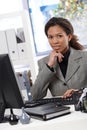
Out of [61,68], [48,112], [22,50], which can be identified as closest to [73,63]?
[61,68]

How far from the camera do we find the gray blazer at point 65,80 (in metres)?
2.28

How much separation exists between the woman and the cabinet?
456 mm

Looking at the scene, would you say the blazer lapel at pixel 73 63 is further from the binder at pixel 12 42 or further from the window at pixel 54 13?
the window at pixel 54 13

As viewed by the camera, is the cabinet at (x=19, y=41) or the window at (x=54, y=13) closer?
the cabinet at (x=19, y=41)

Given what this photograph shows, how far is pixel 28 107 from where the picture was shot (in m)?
1.57

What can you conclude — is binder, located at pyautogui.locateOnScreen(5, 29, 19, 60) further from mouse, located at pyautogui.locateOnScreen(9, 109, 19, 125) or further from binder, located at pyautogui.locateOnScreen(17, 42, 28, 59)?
mouse, located at pyautogui.locateOnScreen(9, 109, 19, 125)

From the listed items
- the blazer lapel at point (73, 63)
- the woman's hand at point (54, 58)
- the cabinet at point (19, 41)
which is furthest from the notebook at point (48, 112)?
the cabinet at point (19, 41)

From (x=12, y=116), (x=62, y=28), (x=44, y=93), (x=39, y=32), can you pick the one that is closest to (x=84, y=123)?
(x=12, y=116)

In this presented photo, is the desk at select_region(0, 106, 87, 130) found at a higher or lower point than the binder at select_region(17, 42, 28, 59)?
lower

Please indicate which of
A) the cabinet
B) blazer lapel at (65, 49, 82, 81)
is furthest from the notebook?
the cabinet

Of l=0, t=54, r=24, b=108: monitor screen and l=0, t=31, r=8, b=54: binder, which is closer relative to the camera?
l=0, t=54, r=24, b=108: monitor screen

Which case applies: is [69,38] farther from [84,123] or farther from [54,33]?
[84,123]

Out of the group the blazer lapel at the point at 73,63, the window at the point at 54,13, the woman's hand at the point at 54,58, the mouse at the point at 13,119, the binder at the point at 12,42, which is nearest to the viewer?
the mouse at the point at 13,119

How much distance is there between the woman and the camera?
228cm
